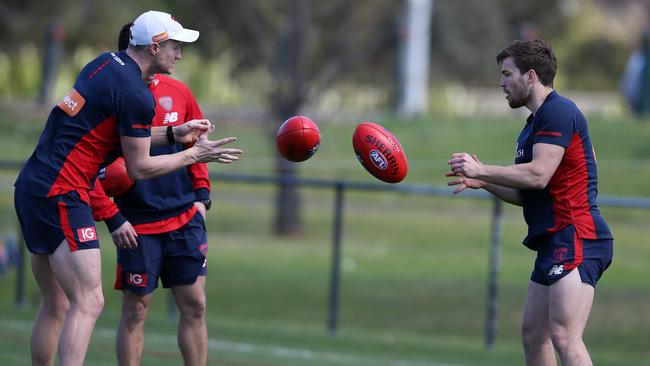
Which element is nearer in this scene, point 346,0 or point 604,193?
point 604,193

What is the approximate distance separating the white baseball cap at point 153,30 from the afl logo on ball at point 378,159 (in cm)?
141

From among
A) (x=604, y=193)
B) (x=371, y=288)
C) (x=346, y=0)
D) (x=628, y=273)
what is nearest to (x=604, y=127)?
(x=604, y=193)

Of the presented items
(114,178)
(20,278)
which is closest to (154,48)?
(114,178)

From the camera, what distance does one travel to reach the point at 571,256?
6.80 metres

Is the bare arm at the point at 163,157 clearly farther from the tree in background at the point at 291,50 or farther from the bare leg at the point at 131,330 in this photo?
the tree in background at the point at 291,50

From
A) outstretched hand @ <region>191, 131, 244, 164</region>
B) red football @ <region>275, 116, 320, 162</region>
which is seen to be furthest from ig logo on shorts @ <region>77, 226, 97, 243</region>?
red football @ <region>275, 116, 320, 162</region>

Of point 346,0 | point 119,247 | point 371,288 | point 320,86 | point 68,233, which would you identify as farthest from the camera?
point 346,0

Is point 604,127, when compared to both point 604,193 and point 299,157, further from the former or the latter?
point 299,157

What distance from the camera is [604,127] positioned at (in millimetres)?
24688

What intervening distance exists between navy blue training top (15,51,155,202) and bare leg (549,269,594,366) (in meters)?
2.60

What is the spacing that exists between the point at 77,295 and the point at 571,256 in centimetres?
289

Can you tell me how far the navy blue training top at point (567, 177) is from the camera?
673 centimetres

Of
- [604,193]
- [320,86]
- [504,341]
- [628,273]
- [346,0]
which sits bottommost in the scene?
[504,341]

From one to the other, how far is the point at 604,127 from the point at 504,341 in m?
13.4
